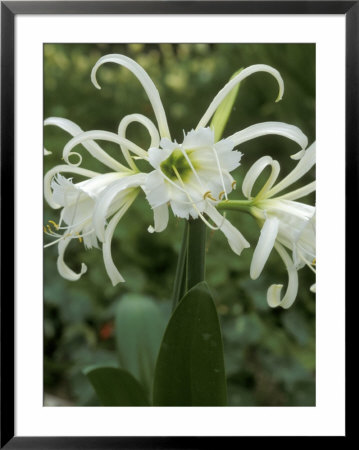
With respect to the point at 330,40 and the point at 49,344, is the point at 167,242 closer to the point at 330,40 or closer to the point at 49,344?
the point at 49,344

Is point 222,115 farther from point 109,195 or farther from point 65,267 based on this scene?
point 65,267

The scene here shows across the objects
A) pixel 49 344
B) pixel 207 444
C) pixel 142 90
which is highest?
pixel 142 90

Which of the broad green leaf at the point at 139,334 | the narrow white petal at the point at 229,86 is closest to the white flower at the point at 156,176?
the narrow white petal at the point at 229,86

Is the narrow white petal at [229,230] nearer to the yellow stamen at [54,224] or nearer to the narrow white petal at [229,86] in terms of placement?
the narrow white petal at [229,86]

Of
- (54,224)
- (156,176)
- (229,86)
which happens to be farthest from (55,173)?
(229,86)

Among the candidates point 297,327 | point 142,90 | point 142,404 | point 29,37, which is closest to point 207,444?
point 142,404
